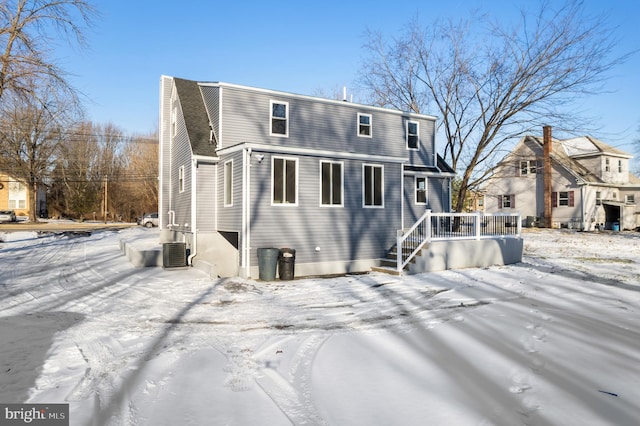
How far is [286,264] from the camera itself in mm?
12445

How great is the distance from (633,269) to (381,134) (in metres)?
10.9

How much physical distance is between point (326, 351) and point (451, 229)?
10.5 metres

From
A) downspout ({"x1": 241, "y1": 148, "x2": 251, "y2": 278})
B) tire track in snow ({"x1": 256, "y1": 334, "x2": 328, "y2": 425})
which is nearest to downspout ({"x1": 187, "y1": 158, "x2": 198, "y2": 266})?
downspout ({"x1": 241, "y1": 148, "x2": 251, "y2": 278})

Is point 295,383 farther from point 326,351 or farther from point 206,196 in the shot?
point 206,196

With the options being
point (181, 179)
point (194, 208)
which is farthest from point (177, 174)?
point (194, 208)

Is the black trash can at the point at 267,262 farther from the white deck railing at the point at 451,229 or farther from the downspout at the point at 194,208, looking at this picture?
the white deck railing at the point at 451,229

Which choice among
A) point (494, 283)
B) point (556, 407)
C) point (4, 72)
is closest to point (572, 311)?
point (494, 283)

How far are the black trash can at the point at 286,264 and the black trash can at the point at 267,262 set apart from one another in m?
0.21

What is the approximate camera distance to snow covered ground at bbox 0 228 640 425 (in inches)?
156

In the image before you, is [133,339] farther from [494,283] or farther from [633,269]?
→ [633,269]

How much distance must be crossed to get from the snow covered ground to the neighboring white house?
81.8 feet

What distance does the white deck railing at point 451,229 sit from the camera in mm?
13312

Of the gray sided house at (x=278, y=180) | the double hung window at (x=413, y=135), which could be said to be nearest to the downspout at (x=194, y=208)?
the gray sided house at (x=278, y=180)

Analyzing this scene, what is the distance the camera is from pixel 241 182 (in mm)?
12742
